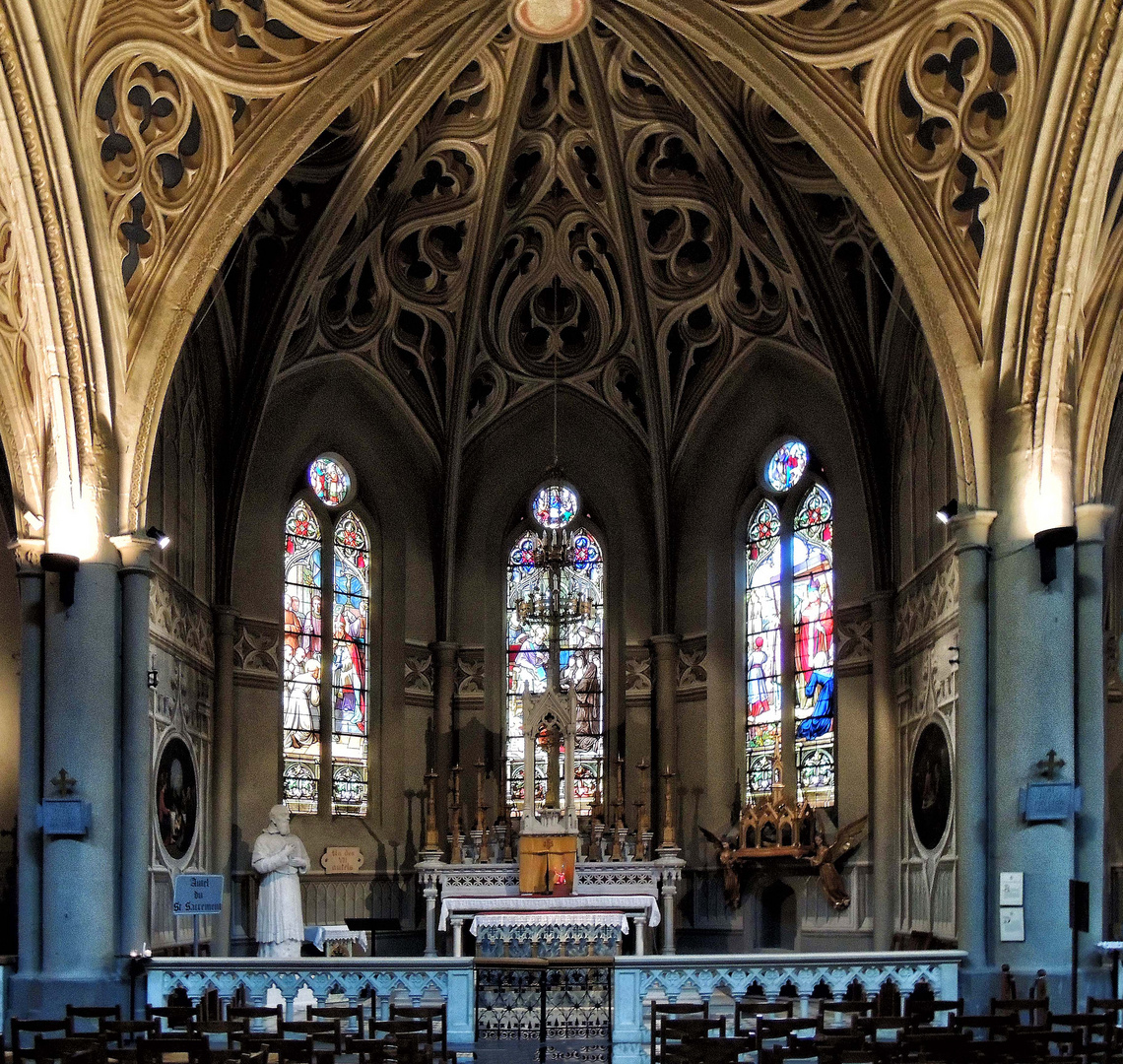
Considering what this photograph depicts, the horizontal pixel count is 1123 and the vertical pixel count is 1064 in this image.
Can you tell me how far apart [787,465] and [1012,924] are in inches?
421

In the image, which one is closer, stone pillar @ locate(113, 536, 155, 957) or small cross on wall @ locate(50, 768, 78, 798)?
small cross on wall @ locate(50, 768, 78, 798)

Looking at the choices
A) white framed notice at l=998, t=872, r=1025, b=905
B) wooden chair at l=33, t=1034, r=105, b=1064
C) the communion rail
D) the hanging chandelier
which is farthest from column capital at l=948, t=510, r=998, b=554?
wooden chair at l=33, t=1034, r=105, b=1064

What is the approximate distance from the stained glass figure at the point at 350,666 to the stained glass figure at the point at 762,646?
5999 mm

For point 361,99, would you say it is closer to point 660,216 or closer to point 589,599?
point 660,216

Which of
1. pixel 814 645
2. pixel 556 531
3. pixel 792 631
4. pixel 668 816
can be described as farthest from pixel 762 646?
pixel 556 531

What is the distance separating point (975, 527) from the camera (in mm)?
18703

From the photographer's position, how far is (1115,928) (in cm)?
2448

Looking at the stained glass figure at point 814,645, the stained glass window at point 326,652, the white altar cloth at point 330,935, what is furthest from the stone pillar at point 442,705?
the stained glass figure at point 814,645

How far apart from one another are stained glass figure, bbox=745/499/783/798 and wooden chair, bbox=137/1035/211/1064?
16081mm

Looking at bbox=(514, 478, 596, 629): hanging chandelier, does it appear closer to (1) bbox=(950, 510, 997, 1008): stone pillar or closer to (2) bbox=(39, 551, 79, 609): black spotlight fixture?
(1) bbox=(950, 510, 997, 1008): stone pillar

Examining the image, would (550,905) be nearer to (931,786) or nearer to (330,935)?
(330,935)

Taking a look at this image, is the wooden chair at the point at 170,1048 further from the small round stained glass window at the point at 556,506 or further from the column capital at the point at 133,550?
the small round stained glass window at the point at 556,506

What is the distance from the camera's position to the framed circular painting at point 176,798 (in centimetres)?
2225

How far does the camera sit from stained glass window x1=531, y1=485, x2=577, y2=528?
28812 millimetres
